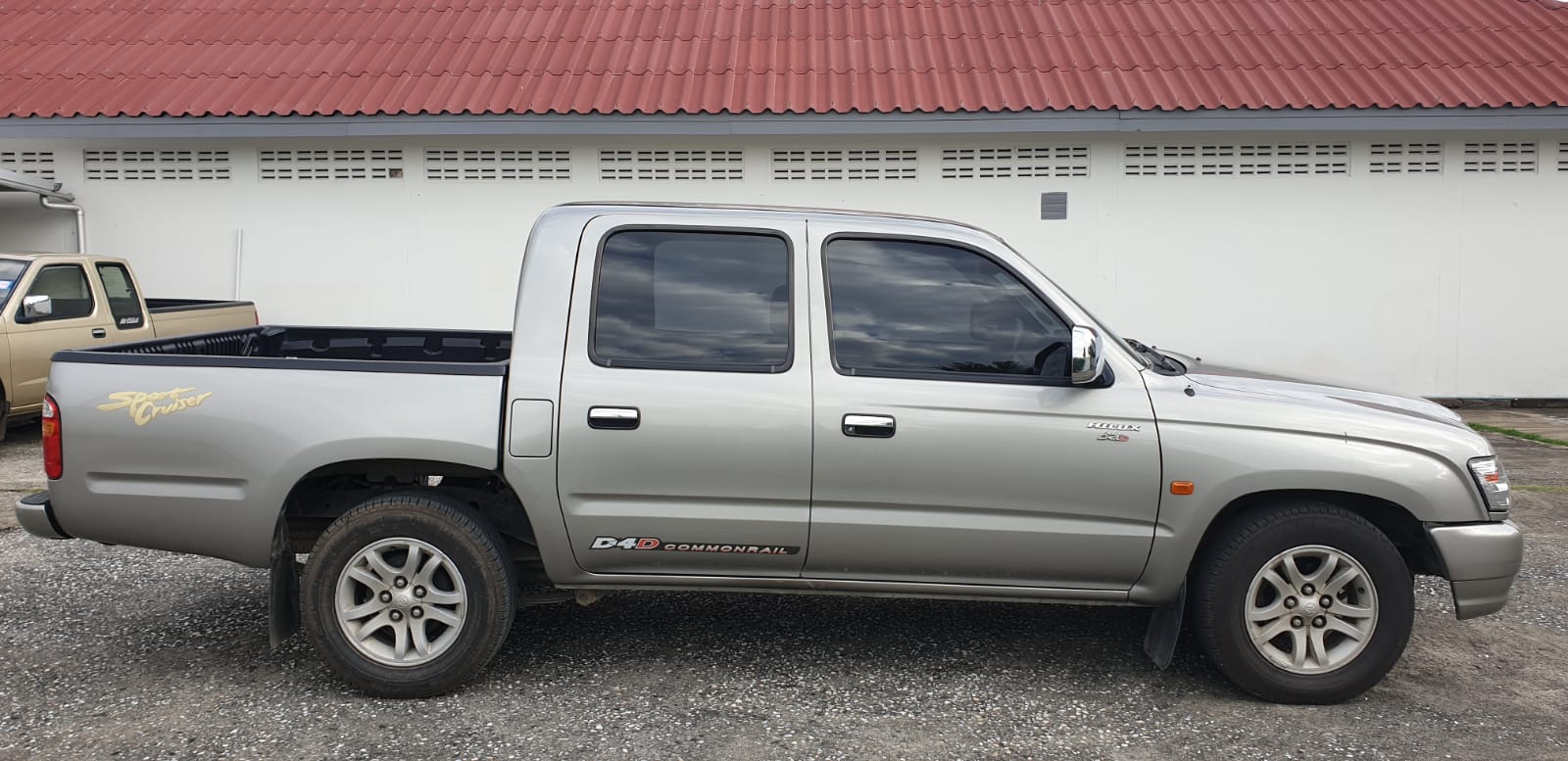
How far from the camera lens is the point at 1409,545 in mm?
4613

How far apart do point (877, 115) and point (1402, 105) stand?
505 centimetres

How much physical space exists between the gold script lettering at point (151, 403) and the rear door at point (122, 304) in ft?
21.8

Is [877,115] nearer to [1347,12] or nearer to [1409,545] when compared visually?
[1347,12]

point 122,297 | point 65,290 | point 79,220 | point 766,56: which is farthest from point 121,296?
point 766,56

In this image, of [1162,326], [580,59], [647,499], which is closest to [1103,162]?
[1162,326]

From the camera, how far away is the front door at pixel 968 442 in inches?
169

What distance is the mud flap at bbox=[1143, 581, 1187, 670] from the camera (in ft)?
14.7

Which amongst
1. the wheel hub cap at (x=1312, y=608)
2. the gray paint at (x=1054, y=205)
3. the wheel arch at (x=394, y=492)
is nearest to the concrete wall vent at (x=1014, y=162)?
the gray paint at (x=1054, y=205)

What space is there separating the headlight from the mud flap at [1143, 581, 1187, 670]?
1.11 meters

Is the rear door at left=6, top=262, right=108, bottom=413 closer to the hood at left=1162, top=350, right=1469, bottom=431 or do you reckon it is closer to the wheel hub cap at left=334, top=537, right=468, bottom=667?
the wheel hub cap at left=334, top=537, right=468, bottom=667

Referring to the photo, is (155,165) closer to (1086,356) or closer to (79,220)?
(79,220)

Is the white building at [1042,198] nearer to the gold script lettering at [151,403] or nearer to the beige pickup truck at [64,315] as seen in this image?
the beige pickup truck at [64,315]

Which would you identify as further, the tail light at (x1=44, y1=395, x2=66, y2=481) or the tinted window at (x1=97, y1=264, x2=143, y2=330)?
the tinted window at (x1=97, y1=264, x2=143, y2=330)

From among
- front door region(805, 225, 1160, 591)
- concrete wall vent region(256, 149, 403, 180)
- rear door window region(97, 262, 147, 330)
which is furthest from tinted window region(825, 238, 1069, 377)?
concrete wall vent region(256, 149, 403, 180)
